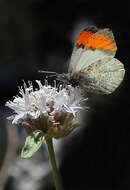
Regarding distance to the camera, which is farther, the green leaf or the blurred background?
the blurred background

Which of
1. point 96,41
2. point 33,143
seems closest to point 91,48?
point 96,41

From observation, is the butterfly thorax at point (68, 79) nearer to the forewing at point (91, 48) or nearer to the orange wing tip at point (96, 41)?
the forewing at point (91, 48)

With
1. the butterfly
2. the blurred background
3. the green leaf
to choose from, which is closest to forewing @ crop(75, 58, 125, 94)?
the butterfly

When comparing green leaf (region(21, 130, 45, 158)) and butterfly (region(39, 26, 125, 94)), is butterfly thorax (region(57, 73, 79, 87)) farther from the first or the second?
green leaf (region(21, 130, 45, 158))

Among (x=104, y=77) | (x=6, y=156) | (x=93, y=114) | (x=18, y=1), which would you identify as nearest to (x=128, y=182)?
(x=93, y=114)

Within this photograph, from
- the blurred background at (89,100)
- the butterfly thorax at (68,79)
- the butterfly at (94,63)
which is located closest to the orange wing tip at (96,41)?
the butterfly at (94,63)
